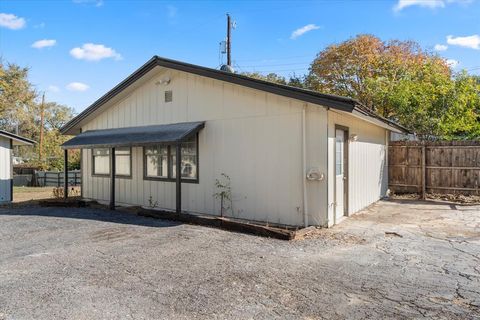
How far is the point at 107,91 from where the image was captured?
33.8 ft

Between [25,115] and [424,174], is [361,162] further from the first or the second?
[25,115]

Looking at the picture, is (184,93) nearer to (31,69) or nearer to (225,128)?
(225,128)

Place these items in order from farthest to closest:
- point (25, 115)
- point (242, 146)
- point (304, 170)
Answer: point (25, 115) < point (242, 146) < point (304, 170)

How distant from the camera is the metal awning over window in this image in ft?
27.1

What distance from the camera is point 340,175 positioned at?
25.3 feet

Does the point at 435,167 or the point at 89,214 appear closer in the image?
the point at 89,214

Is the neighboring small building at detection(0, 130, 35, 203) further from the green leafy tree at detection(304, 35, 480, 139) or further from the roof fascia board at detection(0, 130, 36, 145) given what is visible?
the green leafy tree at detection(304, 35, 480, 139)

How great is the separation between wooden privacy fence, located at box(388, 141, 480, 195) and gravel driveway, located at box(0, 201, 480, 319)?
4470mm

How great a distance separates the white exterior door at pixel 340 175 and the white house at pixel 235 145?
0.03 metres

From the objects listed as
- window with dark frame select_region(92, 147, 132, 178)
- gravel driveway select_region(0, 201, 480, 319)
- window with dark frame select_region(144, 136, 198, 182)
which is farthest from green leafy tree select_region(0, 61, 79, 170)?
gravel driveway select_region(0, 201, 480, 319)

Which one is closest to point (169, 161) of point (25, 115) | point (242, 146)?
point (242, 146)

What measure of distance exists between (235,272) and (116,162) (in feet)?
24.5

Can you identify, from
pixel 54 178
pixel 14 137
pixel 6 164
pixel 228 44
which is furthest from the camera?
pixel 54 178

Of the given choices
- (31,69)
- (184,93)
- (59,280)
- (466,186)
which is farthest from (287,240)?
(31,69)
